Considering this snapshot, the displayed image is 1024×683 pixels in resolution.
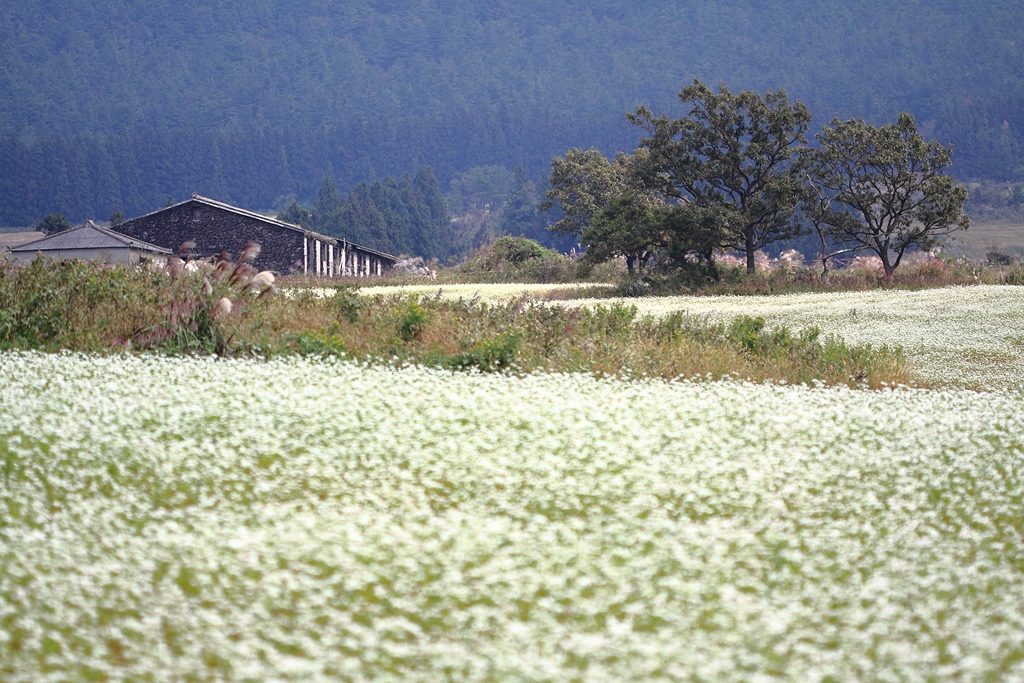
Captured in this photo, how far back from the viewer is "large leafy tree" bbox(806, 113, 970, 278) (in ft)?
111

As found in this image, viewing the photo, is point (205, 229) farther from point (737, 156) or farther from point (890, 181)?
point (890, 181)

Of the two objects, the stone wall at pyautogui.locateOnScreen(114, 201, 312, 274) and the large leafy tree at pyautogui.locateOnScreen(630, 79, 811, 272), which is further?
the stone wall at pyautogui.locateOnScreen(114, 201, 312, 274)

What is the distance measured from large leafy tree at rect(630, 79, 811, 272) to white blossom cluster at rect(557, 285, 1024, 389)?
25.9 ft

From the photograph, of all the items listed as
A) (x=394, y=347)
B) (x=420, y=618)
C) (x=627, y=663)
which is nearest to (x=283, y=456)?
(x=420, y=618)

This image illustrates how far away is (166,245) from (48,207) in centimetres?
15129

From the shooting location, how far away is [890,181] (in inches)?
1368

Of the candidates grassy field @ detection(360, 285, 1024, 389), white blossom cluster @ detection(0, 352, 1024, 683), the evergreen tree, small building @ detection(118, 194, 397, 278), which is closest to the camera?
white blossom cluster @ detection(0, 352, 1024, 683)

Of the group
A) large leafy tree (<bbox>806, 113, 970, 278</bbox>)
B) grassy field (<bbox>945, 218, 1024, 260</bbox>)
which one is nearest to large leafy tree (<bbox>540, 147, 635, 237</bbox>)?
large leafy tree (<bbox>806, 113, 970, 278</bbox>)

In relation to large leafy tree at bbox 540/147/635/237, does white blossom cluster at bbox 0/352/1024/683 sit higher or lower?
lower

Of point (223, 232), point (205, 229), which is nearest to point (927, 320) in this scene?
point (223, 232)

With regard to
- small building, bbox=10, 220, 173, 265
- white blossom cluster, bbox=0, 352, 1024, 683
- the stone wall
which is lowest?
white blossom cluster, bbox=0, 352, 1024, 683

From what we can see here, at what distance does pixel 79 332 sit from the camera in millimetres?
11312

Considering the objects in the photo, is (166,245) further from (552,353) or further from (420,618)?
(420,618)

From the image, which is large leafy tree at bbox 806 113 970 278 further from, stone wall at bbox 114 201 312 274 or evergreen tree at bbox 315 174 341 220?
evergreen tree at bbox 315 174 341 220
